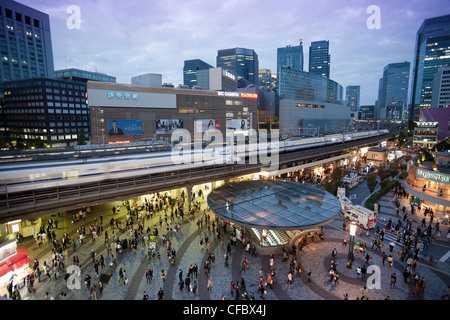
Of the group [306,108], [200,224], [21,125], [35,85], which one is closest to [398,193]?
[200,224]

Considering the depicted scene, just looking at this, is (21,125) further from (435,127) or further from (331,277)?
(435,127)

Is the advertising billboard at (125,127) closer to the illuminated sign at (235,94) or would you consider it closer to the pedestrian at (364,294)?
the illuminated sign at (235,94)

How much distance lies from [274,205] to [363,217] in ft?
35.7

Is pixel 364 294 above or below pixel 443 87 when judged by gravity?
below

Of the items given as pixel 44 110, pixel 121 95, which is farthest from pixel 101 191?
pixel 44 110

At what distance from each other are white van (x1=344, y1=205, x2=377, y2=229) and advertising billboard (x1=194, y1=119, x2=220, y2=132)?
5398 cm

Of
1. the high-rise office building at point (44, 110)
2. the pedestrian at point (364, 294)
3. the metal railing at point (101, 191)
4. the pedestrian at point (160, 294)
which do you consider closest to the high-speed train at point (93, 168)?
the metal railing at point (101, 191)

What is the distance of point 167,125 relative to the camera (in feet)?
222

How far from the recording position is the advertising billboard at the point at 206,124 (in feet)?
241

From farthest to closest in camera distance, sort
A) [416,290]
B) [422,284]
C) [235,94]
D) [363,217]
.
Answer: [235,94]
[363,217]
[422,284]
[416,290]

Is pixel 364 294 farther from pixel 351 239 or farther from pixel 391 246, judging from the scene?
pixel 391 246

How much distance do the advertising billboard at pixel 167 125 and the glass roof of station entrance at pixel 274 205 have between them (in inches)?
1716
